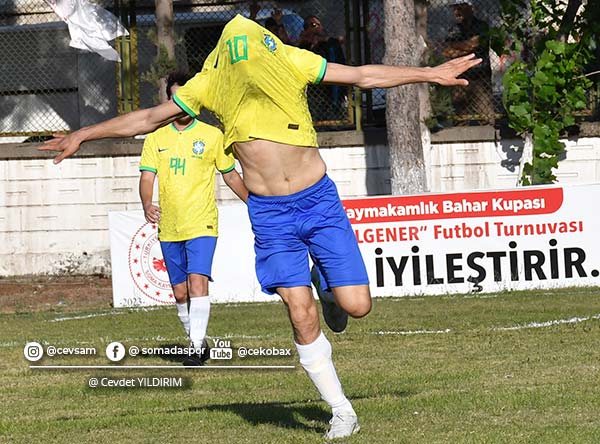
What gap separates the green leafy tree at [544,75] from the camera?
21000 mm

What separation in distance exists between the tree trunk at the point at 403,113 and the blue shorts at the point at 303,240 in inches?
545

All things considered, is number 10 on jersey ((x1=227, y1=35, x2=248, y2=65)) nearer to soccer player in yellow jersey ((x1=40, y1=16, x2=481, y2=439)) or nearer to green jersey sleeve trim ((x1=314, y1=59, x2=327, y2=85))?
soccer player in yellow jersey ((x1=40, y1=16, x2=481, y2=439))

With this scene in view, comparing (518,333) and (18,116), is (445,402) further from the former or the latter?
(18,116)

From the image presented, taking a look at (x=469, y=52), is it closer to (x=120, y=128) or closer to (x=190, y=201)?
(x=190, y=201)

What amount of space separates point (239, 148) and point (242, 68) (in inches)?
18.1

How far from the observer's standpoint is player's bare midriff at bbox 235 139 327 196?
7.24 metres

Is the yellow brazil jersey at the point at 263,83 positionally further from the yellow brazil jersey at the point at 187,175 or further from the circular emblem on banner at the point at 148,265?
the circular emblem on banner at the point at 148,265

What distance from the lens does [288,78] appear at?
23.6ft

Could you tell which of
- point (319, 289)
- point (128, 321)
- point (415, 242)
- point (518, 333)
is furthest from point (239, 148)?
point (415, 242)

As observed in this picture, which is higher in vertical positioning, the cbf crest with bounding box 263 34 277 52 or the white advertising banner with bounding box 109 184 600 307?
the cbf crest with bounding box 263 34 277 52

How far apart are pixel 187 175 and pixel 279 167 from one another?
3.91 m

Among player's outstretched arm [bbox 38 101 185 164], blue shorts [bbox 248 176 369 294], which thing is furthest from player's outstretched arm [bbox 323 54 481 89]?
player's outstretched arm [bbox 38 101 185 164]

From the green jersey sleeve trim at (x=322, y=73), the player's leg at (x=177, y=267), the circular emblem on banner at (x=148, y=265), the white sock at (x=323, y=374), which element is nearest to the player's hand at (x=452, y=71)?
the green jersey sleeve trim at (x=322, y=73)

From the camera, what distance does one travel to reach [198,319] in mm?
10891
